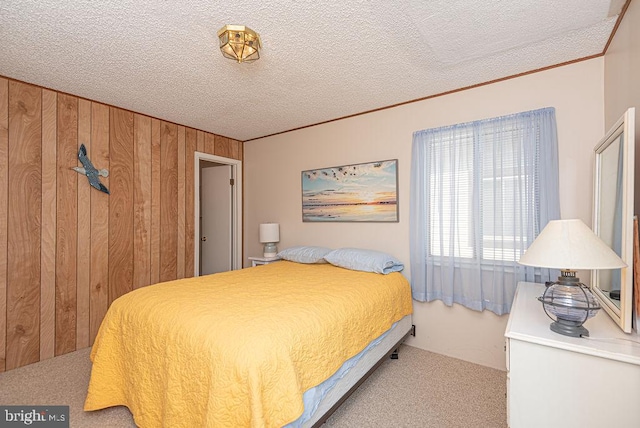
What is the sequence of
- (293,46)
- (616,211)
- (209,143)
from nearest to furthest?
(616,211)
(293,46)
(209,143)

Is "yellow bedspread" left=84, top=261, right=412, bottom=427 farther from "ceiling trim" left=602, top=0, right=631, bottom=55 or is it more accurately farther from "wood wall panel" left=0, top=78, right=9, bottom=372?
"ceiling trim" left=602, top=0, right=631, bottom=55

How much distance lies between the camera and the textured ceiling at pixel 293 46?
1.55 meters

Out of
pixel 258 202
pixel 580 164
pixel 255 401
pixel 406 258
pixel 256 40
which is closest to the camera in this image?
pixel 255 401

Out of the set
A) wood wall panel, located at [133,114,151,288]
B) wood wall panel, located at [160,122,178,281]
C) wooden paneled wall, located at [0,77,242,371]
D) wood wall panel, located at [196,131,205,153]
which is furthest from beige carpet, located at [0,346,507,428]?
wood wall panel, located at [196,131,205,153]

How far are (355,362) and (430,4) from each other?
84.0 inches

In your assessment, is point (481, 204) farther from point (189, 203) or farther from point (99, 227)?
point (99, 227)

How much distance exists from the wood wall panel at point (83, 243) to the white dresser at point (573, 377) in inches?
136

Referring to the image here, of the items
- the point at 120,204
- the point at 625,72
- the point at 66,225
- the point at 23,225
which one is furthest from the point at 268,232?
the point at 625,72

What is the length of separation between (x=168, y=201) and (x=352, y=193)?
2181mm

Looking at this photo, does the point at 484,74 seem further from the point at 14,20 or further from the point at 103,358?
the point at 103,358

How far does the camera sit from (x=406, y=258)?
9.34 ft

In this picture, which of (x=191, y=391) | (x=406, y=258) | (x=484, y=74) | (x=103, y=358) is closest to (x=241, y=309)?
(x=191, y=391)

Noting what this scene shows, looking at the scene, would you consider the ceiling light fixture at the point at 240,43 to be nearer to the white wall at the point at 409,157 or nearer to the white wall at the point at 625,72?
the white wall at the point at 409,157

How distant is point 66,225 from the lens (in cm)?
263
